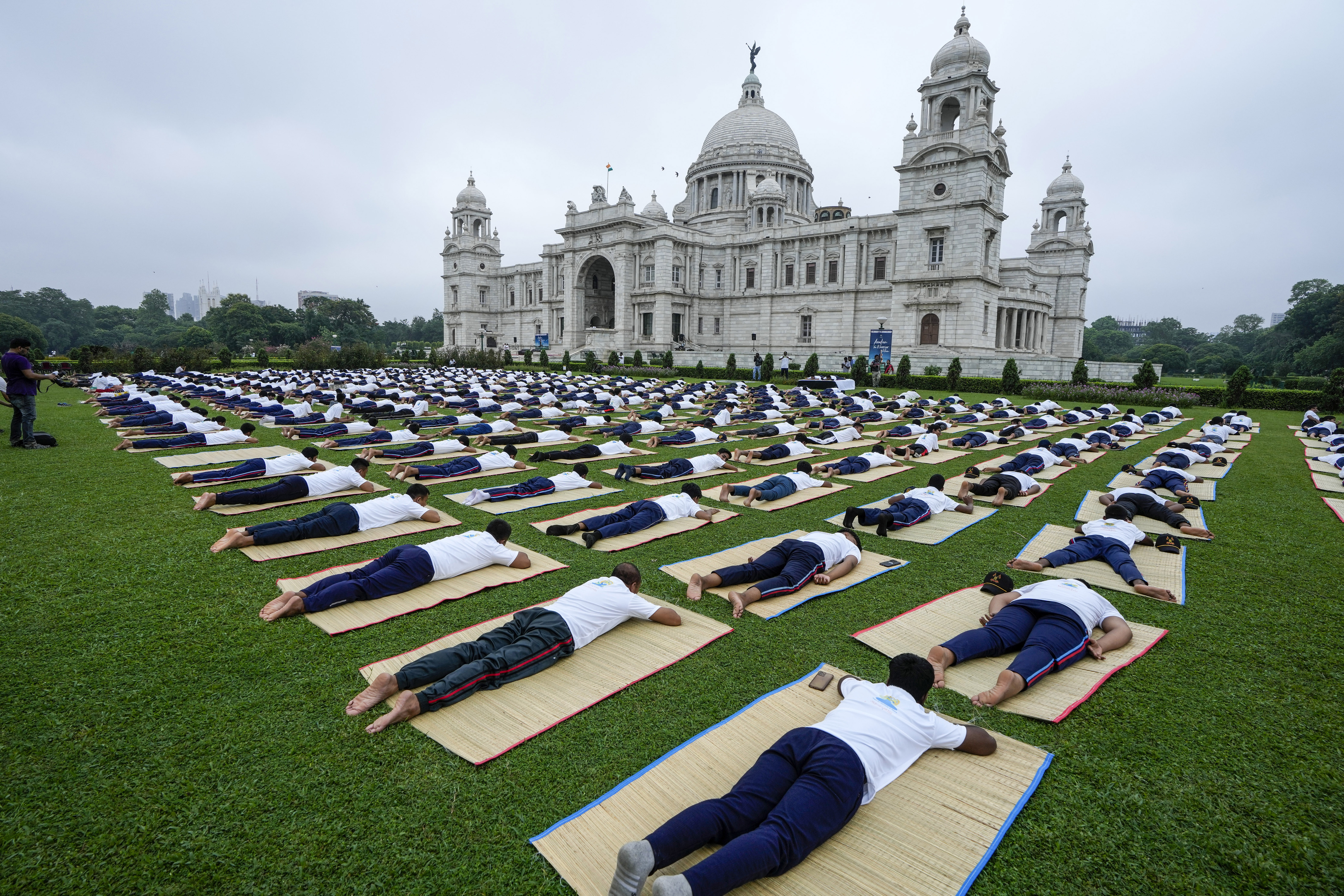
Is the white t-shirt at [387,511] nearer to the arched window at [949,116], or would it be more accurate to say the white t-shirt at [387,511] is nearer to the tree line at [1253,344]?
the tree line at [1253,344]

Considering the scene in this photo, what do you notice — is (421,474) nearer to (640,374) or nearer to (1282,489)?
(1282,489)

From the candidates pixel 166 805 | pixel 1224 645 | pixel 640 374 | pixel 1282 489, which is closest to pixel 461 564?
pixel 166 805

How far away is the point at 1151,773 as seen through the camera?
3418mm

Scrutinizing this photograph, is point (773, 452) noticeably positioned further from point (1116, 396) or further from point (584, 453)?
point (1116, 396)

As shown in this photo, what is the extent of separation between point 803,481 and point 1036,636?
5.29 metres

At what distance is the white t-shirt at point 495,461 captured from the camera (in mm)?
10234

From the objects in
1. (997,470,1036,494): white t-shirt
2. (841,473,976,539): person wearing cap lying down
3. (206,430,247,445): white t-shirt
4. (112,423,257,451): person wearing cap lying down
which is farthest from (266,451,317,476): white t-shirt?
(997,470,1036,494): white t-shirt

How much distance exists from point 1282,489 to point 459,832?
1381cm

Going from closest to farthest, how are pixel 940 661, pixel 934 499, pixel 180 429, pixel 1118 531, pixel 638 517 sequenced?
pixel 940 661
pixel 1118 531
pixel 638 517
pixel 934 499
pixel 180 429

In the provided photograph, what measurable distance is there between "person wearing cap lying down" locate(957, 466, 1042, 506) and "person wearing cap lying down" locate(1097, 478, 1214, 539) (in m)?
0.96

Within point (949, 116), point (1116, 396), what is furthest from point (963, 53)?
point (1116, 396)

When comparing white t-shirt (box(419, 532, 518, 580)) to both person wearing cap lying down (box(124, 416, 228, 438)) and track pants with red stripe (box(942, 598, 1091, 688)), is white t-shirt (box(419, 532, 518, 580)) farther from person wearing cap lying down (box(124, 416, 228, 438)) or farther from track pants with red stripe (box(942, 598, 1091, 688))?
person wearing cap lying down (box(124, 416, 228, 438))

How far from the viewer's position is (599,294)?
190 feet

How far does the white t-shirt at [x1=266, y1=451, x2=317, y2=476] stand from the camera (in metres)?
9.12
